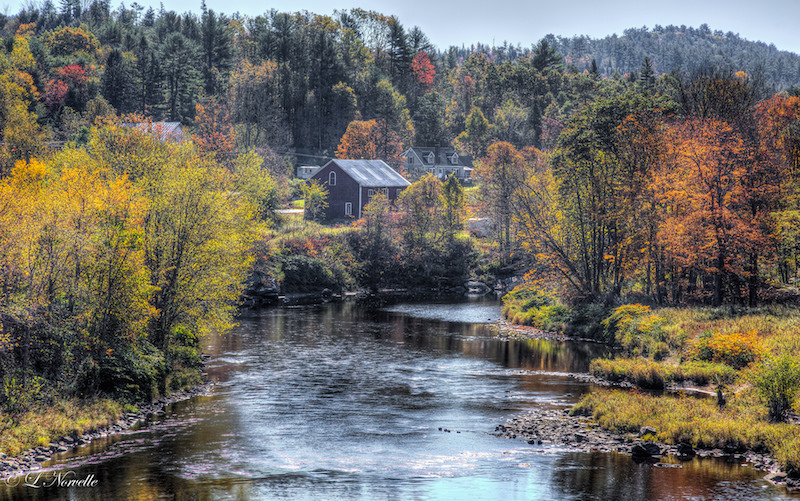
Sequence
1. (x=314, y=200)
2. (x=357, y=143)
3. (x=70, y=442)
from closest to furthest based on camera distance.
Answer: (x=70, y=442), (x=314, y=200), (x=357, y=143)

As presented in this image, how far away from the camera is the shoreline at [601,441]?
2298 cm

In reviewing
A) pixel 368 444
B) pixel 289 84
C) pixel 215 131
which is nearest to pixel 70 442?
pixel 368 444

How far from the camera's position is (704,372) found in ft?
110

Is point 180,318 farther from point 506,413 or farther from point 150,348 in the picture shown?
point 506,413

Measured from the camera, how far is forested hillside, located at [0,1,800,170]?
345 feet

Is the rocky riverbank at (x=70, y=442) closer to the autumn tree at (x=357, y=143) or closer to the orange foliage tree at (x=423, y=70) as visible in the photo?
the autumn tree at (x=357, y=143)

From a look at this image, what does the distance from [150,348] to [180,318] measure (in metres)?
3.54

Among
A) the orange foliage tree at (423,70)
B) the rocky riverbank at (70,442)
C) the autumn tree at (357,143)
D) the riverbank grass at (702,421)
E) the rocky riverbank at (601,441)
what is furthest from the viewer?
the orange foliage tree at (423,70)

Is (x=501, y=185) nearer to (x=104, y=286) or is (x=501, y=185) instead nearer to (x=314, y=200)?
(x=314, y=200)

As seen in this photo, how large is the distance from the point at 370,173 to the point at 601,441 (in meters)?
72.9

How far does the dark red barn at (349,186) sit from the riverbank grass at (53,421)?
64240mm

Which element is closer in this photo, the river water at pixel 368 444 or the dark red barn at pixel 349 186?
the river water at pixel 368 444

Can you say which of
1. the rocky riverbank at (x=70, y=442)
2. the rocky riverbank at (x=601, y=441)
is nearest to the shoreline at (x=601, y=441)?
the rocky riverbank at (x=601, y=441)

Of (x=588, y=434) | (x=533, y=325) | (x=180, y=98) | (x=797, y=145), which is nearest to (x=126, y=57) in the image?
(x=180, y=98)
